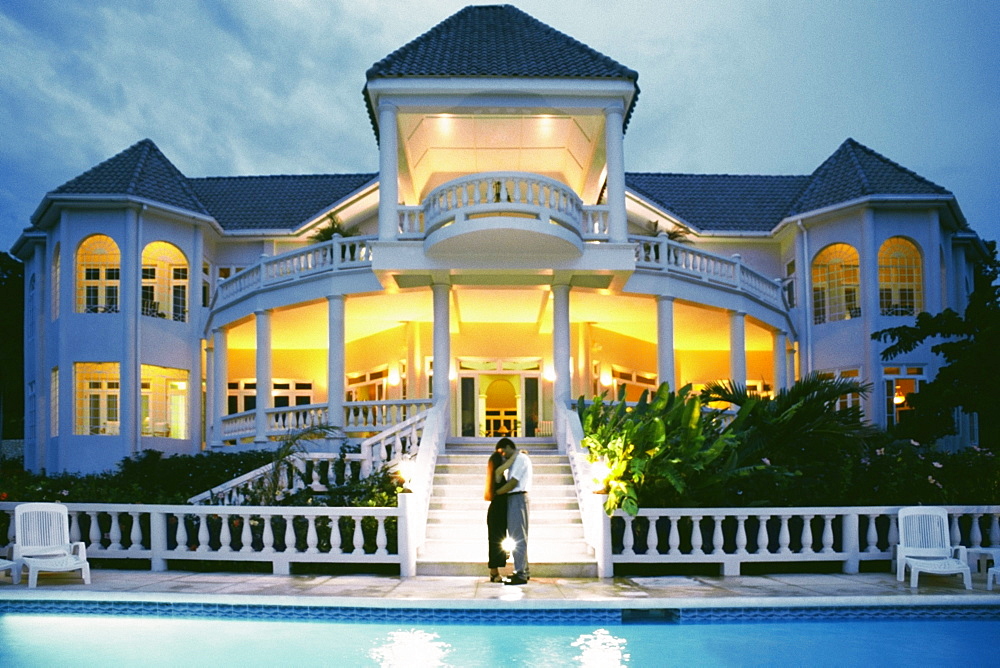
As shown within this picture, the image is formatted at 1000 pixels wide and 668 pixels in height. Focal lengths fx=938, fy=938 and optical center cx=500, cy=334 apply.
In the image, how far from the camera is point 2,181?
132m

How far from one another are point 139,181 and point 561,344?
12687 millimetres

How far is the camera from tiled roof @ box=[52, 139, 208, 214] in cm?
2388

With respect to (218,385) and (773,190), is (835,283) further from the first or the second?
(218,385)

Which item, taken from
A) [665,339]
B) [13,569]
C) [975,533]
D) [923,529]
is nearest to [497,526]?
[923,529]

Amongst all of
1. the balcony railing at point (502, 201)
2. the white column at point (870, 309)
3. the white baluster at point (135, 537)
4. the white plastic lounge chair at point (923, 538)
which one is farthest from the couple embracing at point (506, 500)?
the white column at point (870, 309)

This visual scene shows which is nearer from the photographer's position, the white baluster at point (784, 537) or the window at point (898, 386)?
the white baluster at point (784, 537)

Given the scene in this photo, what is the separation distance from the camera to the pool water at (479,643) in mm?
8461

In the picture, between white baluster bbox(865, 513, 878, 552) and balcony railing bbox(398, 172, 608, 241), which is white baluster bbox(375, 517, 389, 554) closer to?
white baluster bbox(865, 513, 878, 552)

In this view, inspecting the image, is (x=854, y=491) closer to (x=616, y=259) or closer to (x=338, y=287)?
(x=616, y=259)

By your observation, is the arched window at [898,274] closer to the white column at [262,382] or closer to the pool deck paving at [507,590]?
the pool deck paving at [507,590]

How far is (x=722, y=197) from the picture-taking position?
93.5ft

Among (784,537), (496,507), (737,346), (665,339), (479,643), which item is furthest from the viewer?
(737,346)

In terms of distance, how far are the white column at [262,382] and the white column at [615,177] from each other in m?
8.08

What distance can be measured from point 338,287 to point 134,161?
30.3 ft
